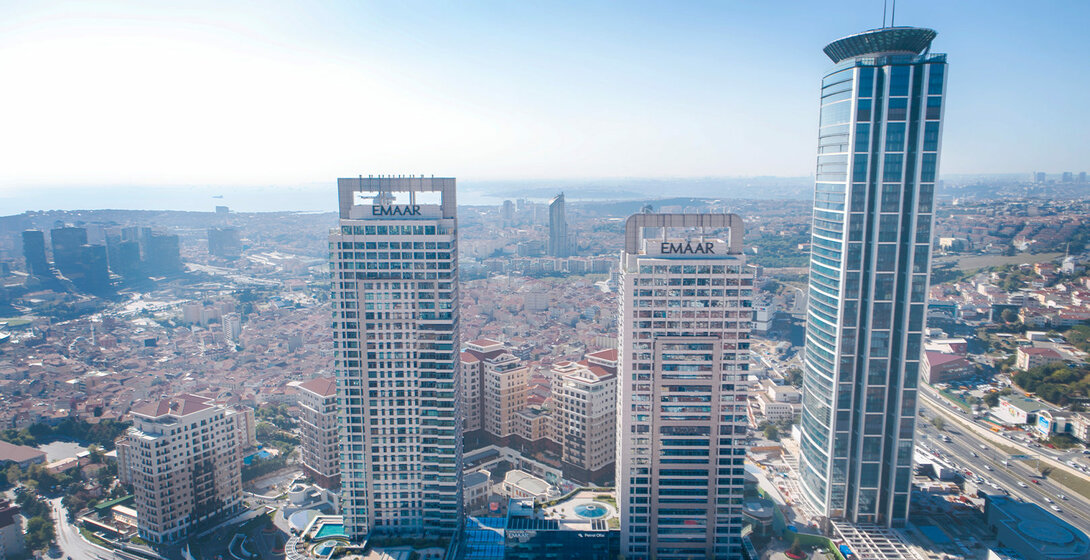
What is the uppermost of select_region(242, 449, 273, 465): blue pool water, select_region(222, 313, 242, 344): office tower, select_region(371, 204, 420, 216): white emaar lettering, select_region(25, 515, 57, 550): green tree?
select_region(371, 204, 420, 216): white emaar lettering

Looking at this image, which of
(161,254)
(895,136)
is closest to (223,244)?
(161,254)

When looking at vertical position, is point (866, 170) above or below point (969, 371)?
above

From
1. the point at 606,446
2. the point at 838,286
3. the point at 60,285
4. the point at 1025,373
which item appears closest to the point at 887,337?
the point at 838,286

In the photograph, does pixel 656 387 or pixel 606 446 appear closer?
pixel 656 387

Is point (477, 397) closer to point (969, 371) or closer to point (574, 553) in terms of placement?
point (574, 553)

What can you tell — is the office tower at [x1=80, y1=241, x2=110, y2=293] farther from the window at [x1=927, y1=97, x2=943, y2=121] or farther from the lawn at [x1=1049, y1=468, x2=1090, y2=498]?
the lawn at [x1=1049, y1=468, x2=1090, y2=498]

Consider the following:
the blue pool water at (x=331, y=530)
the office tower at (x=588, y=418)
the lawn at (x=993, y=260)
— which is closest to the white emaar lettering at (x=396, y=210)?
the blue pool water at (x=331, y=530)

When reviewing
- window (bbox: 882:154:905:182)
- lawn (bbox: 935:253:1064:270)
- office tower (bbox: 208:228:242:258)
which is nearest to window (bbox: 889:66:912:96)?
window (bbox: 882:154:905:182)
